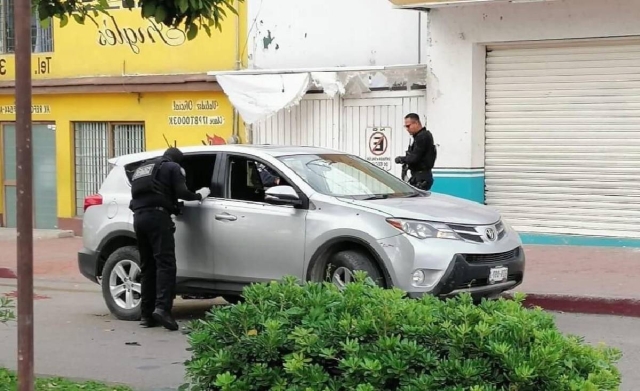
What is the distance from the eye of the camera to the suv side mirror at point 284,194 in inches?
377

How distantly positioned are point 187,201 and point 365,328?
568cm

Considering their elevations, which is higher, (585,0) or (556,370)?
(585,0)

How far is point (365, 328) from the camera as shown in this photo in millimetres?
4613

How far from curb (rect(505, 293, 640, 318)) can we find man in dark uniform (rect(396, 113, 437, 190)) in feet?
9.13

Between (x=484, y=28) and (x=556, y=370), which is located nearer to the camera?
(x=556, y=370)

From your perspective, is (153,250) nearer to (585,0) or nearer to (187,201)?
(187,201)

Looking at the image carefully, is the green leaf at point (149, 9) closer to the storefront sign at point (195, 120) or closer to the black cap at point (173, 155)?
the black cap at point (173, 155)

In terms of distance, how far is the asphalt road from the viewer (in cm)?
804

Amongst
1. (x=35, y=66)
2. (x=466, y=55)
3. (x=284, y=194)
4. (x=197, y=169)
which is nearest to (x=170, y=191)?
(x=197, y=169)

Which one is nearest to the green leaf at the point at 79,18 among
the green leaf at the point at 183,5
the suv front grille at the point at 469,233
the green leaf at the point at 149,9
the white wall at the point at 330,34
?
the green leaf at the point at 149,9

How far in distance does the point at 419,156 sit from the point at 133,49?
23.7ft

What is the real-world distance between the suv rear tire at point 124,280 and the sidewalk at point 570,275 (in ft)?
12.2

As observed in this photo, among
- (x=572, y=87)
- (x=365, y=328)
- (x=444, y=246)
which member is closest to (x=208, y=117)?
(x=572, y=87)

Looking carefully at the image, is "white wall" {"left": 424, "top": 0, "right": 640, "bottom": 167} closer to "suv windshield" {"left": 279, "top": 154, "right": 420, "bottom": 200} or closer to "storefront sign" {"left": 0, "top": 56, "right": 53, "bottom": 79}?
"suv windshield" {"left": 279, "top": 154, "right": 420, "bottom": 200}
